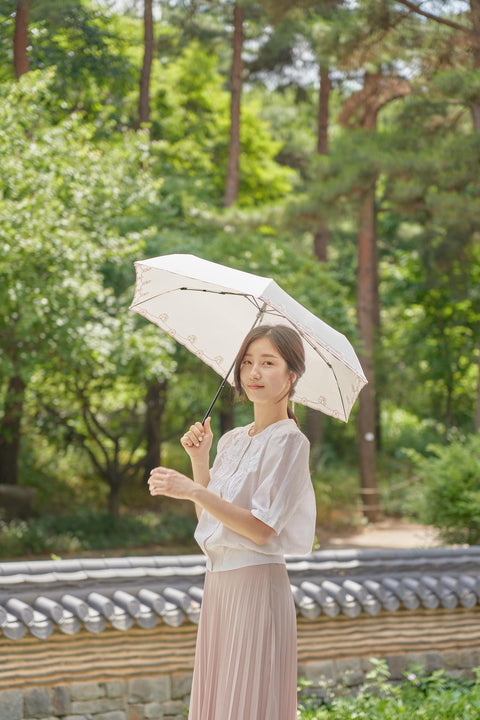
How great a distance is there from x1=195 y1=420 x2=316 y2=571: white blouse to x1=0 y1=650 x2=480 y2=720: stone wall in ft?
5.88

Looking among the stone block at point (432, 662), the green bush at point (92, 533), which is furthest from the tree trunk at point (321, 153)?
the stone block at point (432, 662)

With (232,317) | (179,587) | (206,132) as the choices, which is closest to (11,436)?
(206,132)

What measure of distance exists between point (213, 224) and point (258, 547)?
10.1 m

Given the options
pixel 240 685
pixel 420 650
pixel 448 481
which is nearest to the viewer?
pixel 240 685

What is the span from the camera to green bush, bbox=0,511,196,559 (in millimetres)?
10750

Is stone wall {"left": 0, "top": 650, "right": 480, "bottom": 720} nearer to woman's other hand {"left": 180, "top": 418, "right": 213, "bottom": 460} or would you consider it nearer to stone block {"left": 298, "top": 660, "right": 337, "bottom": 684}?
stone block {"left": 298, "top": 660, "right": 337, "bottom": 684}

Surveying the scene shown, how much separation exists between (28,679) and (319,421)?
12.5m

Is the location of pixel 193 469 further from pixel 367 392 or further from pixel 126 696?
pixel 367 392

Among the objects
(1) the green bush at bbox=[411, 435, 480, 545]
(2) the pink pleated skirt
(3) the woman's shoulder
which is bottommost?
(1) the green bush at bbox=[411, 435, 480, 545]

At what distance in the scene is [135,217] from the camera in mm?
10914

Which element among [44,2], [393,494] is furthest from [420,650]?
[393,494]

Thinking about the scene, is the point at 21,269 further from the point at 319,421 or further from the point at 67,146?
the point at 319,421

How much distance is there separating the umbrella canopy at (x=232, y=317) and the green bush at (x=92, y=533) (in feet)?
27.3

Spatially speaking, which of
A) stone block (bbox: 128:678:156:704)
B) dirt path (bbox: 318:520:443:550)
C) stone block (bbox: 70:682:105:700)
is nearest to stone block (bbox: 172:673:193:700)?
stone block (bbox: 128:678:156:704)
